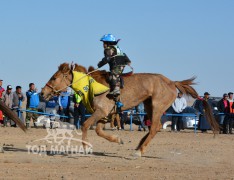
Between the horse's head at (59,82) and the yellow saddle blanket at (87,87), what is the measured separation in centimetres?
18

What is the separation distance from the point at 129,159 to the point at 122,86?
1.75 m

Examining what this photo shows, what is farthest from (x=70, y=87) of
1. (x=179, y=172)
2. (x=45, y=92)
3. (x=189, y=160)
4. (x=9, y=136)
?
(x=9, y=136)

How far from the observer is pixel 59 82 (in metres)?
15.0

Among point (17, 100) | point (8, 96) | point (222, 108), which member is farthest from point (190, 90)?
point (222, 108)

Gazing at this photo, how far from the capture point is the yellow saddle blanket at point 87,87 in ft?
47.4

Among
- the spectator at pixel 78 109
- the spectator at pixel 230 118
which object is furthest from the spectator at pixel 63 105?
the spectator at pixel 230 118

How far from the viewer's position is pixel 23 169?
11469 mm

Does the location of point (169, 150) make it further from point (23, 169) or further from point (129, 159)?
point (23, 169)

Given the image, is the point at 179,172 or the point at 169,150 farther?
the point at 169,150

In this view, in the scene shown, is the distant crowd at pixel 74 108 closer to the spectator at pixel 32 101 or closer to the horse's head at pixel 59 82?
the spectator at pixel 32 101

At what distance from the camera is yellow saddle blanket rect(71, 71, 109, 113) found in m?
14.4

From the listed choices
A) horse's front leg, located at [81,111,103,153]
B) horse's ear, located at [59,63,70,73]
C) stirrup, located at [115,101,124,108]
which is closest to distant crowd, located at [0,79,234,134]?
horse's ear, located at [59,63,70,73]

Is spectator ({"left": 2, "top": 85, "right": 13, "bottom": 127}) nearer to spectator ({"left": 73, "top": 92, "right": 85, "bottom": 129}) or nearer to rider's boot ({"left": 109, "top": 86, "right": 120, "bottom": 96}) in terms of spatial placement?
spectator ({"left": 73, "top": 92, "right": 85, "bottom": 129})

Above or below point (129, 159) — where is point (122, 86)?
above
